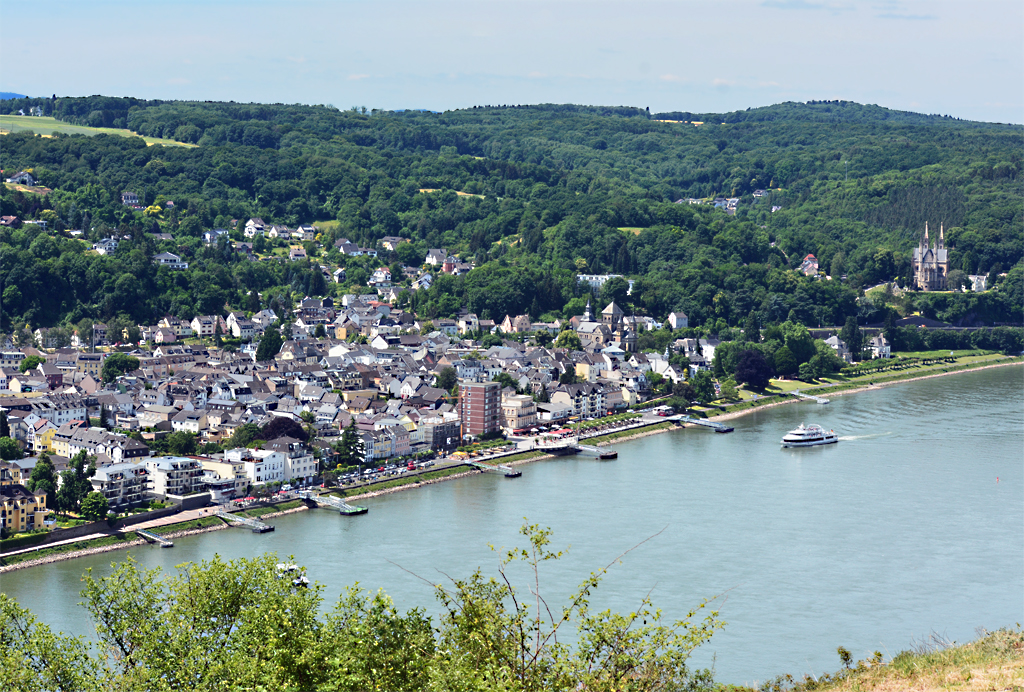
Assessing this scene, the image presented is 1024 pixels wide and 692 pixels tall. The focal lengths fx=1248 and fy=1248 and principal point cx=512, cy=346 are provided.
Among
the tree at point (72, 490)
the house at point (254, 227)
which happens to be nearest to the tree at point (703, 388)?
the tree at point (72, 490)

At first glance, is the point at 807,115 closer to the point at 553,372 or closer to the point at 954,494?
the point at 553,372

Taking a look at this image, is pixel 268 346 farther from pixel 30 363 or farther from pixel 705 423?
pixel 705 423

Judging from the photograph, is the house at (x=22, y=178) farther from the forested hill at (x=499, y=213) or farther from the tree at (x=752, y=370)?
the tree at (x=752, y=370)

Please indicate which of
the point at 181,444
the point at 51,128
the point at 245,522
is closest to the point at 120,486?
the point at 245,522

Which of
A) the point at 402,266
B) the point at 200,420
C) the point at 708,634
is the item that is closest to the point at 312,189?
the point at 402,266

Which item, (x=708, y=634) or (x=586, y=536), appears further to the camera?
(x=586, y=536)

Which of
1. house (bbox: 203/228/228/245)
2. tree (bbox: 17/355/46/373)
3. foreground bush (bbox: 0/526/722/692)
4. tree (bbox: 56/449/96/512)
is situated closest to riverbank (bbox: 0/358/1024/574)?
tree (bbox: 56/449/96/512)

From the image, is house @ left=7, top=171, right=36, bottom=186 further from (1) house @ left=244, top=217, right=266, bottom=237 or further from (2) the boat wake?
(2) the boat wake
